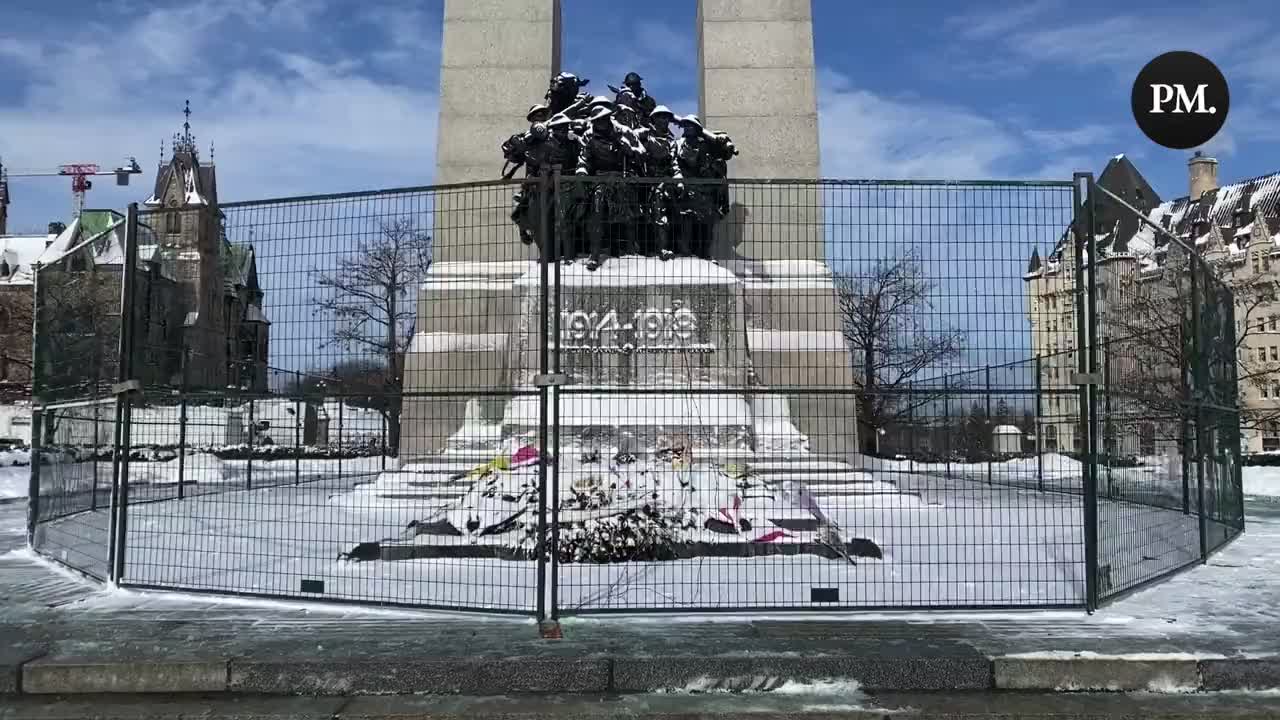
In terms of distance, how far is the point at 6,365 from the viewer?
239 feet

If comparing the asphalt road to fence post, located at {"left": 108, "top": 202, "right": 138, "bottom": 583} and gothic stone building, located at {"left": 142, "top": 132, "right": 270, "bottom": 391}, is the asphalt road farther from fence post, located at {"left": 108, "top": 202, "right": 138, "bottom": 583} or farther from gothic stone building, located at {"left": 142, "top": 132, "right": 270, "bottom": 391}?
gothic stone building, located at {"left": 142, "top": 132, "right": 270, "bottom": 391}

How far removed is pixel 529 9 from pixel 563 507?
38.8ft

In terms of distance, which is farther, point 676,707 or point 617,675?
point 617,675

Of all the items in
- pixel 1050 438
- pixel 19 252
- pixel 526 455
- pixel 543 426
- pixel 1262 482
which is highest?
pixel 19 252

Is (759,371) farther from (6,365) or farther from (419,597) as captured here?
(6,365)

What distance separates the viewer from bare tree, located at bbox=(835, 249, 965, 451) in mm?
7004

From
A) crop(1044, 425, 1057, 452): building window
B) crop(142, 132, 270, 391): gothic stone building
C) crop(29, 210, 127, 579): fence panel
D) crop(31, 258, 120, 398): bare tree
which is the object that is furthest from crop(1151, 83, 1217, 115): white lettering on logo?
crop(31, 258, 120, 398): bare tree

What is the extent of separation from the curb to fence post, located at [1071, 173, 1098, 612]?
1.25m

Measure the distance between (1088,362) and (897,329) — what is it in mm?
1352

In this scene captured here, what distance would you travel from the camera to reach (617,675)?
526 cm

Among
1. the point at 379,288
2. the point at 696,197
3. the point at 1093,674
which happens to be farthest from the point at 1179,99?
the point at 379,288

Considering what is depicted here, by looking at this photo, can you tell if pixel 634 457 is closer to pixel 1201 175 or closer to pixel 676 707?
pixel 676 707

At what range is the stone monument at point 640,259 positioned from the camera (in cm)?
1040

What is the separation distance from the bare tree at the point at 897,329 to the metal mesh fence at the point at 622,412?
3cm
